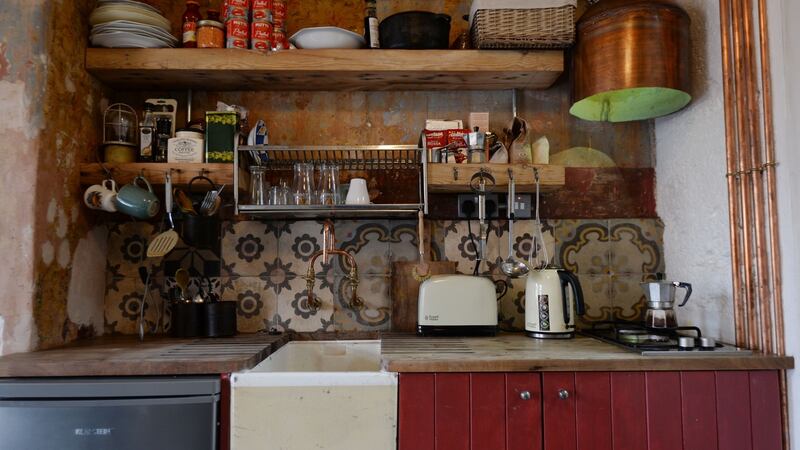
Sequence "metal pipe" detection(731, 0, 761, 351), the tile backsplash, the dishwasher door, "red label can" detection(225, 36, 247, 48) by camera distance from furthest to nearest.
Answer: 1. the tile backsplash
2. "red label can" detection(225, 36, 247, 48)
3. "metal pipe" detection(731, 0, 761, 351)
4. the dishwasher door

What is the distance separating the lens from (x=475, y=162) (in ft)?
6.77

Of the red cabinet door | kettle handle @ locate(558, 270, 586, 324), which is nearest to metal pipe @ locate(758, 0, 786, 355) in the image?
kettle handle @ locate(558, 270, 586, 324)

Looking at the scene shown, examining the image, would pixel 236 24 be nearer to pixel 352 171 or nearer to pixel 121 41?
pixel 121 41

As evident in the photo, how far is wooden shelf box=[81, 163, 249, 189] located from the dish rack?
0.06m

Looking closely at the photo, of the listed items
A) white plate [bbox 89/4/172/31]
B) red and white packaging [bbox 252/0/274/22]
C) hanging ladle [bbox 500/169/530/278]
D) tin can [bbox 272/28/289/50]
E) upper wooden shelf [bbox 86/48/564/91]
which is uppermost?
red and white packaging [bbox 252/0/274/22]

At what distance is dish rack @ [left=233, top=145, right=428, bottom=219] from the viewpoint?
1916 mm

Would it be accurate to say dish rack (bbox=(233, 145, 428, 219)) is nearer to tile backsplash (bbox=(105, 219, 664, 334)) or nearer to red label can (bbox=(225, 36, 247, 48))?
tile backsplash (bbox=(105, 219, 664, 334))

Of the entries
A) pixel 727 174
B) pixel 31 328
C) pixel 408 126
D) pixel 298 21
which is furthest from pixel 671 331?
pixel 31 328

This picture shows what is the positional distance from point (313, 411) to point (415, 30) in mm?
1374

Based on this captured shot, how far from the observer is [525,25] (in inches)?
78.0

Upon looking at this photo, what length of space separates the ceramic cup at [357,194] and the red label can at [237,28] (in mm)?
703

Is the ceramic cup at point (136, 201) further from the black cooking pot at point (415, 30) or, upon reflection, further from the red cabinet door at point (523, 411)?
the red cabinet door at point (523, 411)

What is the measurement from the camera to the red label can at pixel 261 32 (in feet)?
6.71

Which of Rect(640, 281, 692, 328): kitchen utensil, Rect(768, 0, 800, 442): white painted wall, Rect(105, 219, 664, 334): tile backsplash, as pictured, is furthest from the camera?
Rect(105, 219, 664, 334): tile backsplash
